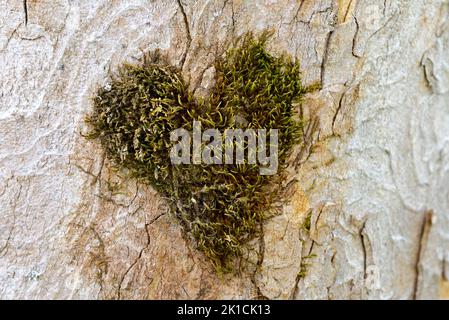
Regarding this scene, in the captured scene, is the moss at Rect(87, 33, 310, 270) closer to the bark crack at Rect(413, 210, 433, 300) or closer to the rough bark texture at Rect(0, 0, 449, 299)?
the rough bark texture at Rect(0, 0, 449, 299)

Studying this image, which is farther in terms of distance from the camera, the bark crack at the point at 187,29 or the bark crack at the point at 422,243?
the bark crack at the point at 422,243

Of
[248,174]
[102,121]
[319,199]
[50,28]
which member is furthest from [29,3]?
[319,199]

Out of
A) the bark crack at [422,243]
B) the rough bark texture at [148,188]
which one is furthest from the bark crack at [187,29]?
the bark crack at [422,243]

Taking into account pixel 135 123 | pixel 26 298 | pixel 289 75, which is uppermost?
pixel 289 75

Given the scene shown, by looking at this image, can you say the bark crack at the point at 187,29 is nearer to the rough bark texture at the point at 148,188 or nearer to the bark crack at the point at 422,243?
the rough bark texture at the point at 148,188

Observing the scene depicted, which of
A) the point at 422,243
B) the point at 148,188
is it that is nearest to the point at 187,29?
the point at 148,188

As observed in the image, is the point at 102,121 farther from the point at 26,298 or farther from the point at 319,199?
the point at 319,199

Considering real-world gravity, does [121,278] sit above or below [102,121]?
below
